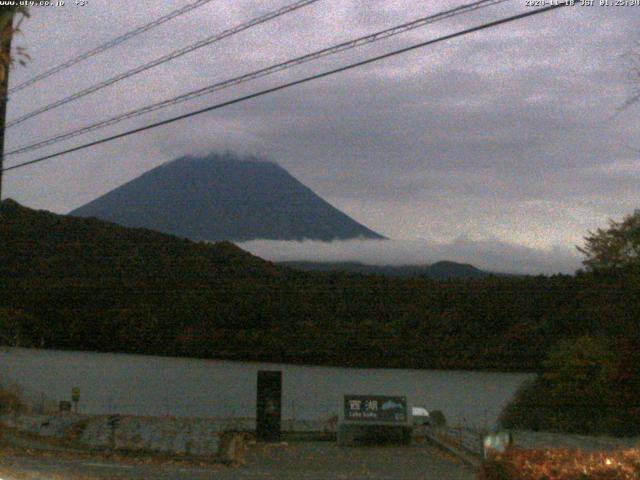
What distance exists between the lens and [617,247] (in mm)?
29594

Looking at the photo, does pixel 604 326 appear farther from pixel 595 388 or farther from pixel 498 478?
pixel 498 478

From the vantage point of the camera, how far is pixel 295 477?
1706cm

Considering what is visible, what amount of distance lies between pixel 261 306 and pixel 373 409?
6429mm

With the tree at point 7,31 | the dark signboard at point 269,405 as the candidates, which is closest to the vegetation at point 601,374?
the dark signboard at point 269,405

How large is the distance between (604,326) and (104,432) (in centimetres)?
1685

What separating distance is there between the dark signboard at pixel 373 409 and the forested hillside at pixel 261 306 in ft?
10.1

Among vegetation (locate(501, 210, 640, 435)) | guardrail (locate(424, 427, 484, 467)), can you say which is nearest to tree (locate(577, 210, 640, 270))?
vegetation (locate(501, 210, 640, 435))

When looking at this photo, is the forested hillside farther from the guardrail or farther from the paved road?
the paved road

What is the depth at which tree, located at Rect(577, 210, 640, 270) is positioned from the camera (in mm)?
28625

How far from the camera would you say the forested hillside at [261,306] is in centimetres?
2909

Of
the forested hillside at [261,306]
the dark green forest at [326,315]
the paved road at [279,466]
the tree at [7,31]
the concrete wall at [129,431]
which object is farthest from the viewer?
the forested hillside at [261,306]

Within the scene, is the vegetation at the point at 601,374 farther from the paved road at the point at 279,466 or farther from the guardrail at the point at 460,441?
the paved road at the point at 279,466

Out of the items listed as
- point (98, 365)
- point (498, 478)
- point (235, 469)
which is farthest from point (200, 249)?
point (498, 478)

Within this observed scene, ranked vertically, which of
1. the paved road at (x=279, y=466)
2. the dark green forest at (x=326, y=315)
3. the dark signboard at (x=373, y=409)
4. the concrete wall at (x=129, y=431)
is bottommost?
the paved road at (x=279, y=466)
